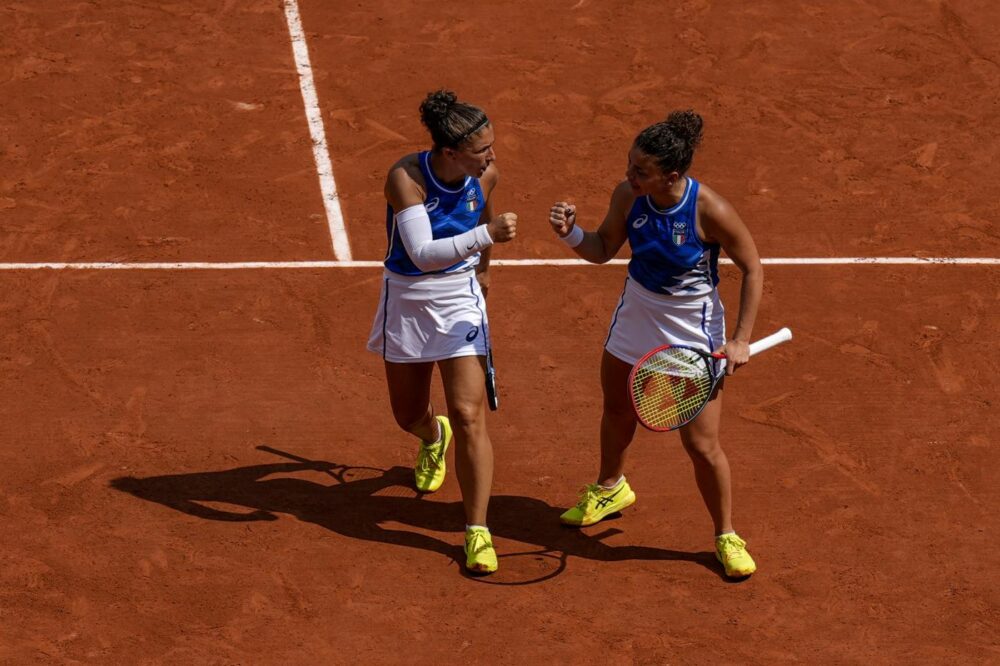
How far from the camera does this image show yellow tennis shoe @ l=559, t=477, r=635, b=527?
7941mm

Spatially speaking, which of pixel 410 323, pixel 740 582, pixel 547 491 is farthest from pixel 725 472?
pixel 410 323

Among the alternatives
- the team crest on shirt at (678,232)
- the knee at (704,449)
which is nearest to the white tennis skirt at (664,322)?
the team crest on shirt at (678,232)

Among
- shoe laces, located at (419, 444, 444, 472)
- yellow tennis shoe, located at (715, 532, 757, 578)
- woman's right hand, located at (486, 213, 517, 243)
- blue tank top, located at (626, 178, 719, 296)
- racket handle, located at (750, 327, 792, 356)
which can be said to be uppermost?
woman's right hand, located at (486, 213, 517, 243)

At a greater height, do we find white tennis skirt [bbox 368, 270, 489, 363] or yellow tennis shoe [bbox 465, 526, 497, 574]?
white tennis skirt [bbox 368, 270, 489, 363]

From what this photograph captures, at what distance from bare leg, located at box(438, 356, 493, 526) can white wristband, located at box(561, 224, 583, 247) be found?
802 millimetres

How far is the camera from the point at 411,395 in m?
7.79

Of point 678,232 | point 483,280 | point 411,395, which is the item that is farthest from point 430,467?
point 678,232

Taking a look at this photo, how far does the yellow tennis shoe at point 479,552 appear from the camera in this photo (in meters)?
7.50

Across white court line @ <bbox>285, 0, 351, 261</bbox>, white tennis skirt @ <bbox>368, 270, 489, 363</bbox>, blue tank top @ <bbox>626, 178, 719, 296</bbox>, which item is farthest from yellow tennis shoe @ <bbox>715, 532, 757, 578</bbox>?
white court line @ <bbox>285, 0, 351, 261</bbox>

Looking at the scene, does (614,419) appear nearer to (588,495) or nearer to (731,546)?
(588,495)

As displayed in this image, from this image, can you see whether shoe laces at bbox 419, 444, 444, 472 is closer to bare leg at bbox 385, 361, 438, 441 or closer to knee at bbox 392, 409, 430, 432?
bare leg at bbox 385, 361, 438, 441

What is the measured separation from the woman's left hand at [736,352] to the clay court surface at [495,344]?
135 cm

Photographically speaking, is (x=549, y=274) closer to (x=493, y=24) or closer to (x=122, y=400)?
(x=122, y=400)

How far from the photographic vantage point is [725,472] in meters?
7.38
